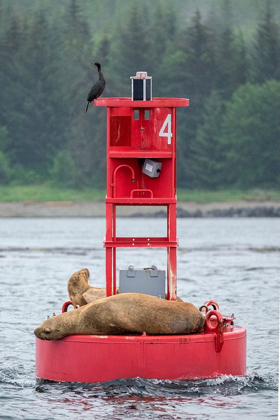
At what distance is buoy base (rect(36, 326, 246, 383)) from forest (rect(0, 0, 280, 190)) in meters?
73.6

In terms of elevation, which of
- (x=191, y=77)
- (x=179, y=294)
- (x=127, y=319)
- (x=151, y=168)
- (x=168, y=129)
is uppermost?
(x=191, y=77)

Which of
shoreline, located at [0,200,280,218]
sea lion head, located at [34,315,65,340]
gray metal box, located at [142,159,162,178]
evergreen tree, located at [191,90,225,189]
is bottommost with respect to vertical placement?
sea lion head, located at [34,315,65,340]

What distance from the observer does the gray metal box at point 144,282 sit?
16656mm

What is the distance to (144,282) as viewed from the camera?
16.7m

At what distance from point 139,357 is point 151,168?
278cm

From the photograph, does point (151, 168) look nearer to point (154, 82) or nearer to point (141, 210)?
point (141, 210)

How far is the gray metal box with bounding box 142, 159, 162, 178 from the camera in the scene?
16375 millimetres

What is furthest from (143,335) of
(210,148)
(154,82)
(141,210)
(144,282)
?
(154,82)

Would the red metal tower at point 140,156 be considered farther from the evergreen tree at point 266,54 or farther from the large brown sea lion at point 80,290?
the evergreen tree at point 266,54

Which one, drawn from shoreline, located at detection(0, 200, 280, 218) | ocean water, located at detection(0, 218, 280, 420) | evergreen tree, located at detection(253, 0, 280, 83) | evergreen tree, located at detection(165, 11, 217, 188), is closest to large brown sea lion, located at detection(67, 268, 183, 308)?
ocean water, located at detection(0, 218, 280, 420)

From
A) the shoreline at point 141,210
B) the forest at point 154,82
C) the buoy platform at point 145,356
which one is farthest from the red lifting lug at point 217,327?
the forest at point 154,82

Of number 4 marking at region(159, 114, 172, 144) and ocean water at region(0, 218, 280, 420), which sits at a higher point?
number 4 marking at region(159, 114, 172, 144)

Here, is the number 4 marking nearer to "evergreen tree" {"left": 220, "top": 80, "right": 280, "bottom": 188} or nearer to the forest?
the forest

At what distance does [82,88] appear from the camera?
101562mm
